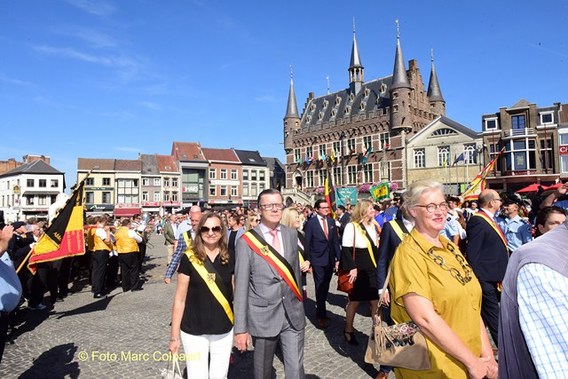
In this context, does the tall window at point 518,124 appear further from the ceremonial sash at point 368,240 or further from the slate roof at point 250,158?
the slate roof at point 250,158

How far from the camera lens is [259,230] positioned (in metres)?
3.56

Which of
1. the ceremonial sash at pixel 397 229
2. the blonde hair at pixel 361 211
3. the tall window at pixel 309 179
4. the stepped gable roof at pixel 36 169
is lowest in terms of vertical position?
the ceremonial sash at pixel 397 229

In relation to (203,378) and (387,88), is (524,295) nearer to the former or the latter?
(203,378)

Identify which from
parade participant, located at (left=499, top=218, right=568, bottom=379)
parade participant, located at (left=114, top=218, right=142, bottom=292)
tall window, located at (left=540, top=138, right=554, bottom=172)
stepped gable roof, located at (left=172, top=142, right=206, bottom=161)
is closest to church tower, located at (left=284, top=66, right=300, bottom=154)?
stepped gable roof, located at (left=172, top=142, right=206, bottom=161)

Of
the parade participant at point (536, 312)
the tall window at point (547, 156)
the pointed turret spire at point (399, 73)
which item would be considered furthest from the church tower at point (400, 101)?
the parade participant at point (536, 312)

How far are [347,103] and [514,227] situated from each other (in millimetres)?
43310

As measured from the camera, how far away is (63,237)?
7488 millimetres

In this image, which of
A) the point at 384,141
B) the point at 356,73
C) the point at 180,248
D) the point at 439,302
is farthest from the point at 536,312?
the point at 356,73

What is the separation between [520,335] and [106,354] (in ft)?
18.2

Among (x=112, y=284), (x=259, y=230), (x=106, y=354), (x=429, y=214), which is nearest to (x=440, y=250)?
(x=429, y=214)

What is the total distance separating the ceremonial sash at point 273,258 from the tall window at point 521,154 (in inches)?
1378

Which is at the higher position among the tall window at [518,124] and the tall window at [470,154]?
the tall window at [518,124]

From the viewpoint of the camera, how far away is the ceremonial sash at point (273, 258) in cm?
338

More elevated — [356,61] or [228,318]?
[356,61]
